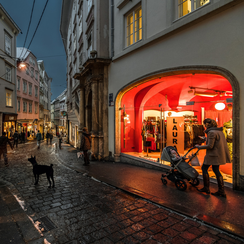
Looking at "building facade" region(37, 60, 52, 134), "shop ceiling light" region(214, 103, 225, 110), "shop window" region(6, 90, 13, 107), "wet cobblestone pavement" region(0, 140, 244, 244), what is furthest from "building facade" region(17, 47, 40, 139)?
"shop ceiling light" region(214, 103, 225, 110)

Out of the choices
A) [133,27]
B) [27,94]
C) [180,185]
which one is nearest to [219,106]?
[180,185]

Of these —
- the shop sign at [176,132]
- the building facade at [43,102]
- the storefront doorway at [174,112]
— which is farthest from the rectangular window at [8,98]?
the shop sign at [176,132]

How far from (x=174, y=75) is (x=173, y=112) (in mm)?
1812

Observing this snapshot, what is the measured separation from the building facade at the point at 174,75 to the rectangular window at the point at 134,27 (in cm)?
4

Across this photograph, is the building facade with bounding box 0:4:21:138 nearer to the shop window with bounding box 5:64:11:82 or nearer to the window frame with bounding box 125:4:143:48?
the shop window with bounding box 5:64:11:82

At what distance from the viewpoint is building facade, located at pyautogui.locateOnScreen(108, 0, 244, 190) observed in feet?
16.5

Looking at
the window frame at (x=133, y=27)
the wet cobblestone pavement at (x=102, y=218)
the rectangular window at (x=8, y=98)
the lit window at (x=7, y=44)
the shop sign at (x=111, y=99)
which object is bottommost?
the wet cobblestone pavement at (x=102, y=218)

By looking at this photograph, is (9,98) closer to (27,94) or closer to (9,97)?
(9,97)

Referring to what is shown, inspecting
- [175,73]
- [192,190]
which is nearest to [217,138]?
[192,190]

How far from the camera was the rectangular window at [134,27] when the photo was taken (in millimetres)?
8695

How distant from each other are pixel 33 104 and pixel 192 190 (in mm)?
32584

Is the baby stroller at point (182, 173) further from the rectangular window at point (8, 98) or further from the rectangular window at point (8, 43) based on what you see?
the rectangular window at point (8, 43)

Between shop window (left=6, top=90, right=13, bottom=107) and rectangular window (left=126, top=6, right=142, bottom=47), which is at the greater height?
rectangular window (left=126, top=6, right=142, bottom=47)

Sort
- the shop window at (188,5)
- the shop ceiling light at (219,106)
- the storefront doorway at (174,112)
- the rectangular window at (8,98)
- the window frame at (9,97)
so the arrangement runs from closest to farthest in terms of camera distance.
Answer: the shop window at (188,5) < the shop ceiling light at (219,106) < the storefront doorway at (174,112) < the window frame at (9,97) < the rectangular window at (8,98)
